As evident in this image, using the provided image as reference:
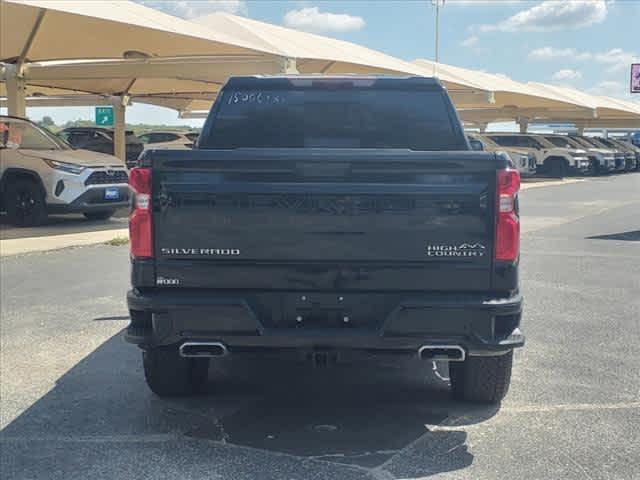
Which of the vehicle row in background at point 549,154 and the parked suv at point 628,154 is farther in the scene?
the parked suv at point 628,154

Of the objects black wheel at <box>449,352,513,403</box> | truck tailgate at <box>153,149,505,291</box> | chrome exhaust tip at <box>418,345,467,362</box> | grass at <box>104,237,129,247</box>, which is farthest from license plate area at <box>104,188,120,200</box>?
chrome exhaust tip at <box>418,345,467,362</box>

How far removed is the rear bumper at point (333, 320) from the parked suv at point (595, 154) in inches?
1231

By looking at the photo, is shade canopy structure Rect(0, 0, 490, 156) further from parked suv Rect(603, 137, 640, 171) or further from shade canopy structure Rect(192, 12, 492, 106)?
parked suv Rect(603, 137, 640, 171)

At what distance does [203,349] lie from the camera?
382cm

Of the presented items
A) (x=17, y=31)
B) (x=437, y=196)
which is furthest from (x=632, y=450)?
(x=17, y=31)

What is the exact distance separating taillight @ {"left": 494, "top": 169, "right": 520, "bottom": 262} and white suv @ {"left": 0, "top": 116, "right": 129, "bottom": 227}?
33.5 ft

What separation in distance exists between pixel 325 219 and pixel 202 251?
619mm

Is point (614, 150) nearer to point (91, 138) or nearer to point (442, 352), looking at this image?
point (91, 138)

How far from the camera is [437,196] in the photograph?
143 inches

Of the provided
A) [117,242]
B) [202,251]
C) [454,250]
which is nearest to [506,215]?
[454,250]

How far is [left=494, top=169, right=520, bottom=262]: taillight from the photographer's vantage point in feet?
11.9

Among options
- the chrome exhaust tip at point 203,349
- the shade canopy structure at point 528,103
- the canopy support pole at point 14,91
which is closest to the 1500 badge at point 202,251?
the chrome exhaust tip at point 203,349

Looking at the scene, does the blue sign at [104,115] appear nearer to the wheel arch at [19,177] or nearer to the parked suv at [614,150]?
→ the parked suv at [614,150]

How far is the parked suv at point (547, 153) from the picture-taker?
31797mm
